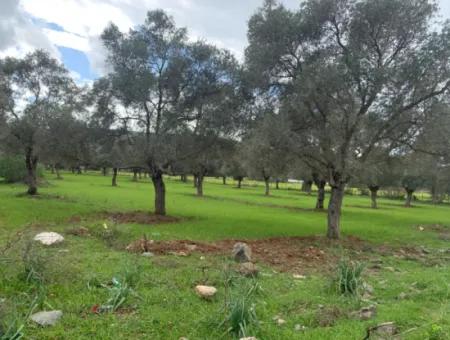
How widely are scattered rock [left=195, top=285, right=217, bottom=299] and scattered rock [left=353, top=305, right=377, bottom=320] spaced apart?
263 centimetres

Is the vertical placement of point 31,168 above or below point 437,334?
above

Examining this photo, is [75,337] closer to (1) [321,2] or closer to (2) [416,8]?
(1) [321,2]

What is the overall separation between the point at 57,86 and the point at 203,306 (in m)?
28.9

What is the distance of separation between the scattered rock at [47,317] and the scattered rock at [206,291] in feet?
8.38

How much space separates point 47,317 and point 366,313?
5270 millimetres

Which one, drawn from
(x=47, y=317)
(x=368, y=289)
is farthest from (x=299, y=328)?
(x=47, y=317)

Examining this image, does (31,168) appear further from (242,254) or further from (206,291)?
(206,291)

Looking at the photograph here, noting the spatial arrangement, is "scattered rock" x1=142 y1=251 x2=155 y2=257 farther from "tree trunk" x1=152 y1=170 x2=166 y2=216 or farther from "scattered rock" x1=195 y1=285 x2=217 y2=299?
"tree trunk" x1=152 y1=170 x2=166 y2=216

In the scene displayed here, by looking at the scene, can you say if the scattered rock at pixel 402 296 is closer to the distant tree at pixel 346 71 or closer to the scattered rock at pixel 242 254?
the scattered rock at pixel 242 254

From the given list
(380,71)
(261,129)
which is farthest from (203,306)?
(380,71)

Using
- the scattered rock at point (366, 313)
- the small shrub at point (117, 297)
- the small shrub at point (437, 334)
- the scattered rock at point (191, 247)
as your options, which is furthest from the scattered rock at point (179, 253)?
the small shrub at point (437, 334)

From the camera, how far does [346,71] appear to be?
49.6 ft

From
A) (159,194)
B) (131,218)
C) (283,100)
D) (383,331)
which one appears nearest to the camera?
(383,331)

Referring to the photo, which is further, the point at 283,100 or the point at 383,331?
the point at 283,100
